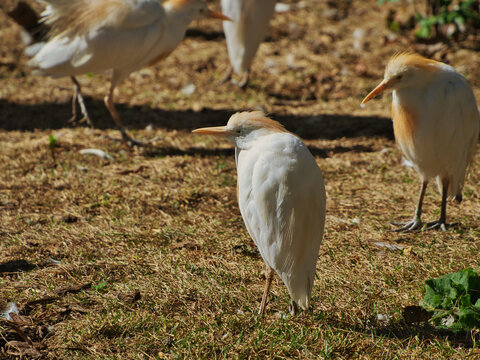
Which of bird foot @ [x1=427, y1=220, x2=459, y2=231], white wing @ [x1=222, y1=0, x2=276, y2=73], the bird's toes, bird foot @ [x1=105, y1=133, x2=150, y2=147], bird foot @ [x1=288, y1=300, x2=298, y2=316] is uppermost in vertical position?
white wing @ [x1=222, y1=0, x2=276, y2=73]

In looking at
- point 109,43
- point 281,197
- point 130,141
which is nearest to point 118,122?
point 130,141

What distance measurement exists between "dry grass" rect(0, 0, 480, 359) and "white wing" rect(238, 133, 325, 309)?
1.09ft

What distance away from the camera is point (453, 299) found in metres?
2.61

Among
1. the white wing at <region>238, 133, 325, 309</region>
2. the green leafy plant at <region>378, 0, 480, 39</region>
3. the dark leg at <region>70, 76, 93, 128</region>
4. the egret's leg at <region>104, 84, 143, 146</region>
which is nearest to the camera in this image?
the white wing at <region>238, 133, 325, 309</region>

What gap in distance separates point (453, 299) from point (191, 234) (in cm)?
171

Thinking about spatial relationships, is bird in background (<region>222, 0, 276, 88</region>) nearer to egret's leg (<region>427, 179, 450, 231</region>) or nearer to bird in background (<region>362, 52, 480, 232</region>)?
bird in background (<region>362, 52, 480, 232</region>)

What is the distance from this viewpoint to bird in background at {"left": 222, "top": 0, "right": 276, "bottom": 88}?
584 centimetres

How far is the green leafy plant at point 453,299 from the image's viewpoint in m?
2.50

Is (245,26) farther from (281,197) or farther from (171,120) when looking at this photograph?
(281,197)

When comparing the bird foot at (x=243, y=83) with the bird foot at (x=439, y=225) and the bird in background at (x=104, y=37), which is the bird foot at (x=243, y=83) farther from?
the bird foot at (x=439, y=225)

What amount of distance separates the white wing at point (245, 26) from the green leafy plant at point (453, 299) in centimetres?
395

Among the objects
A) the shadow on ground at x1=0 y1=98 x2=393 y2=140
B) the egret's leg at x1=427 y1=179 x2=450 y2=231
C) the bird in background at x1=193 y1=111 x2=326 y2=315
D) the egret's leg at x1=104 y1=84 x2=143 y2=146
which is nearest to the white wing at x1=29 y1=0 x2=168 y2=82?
the egret's leg at x1=104 y1=84 x2=143 y2=146

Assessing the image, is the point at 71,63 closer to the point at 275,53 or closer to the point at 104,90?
the point at 104,90

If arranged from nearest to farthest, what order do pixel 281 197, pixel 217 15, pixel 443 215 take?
pixel 281 197
pixel 443 215
pixel 217 15
